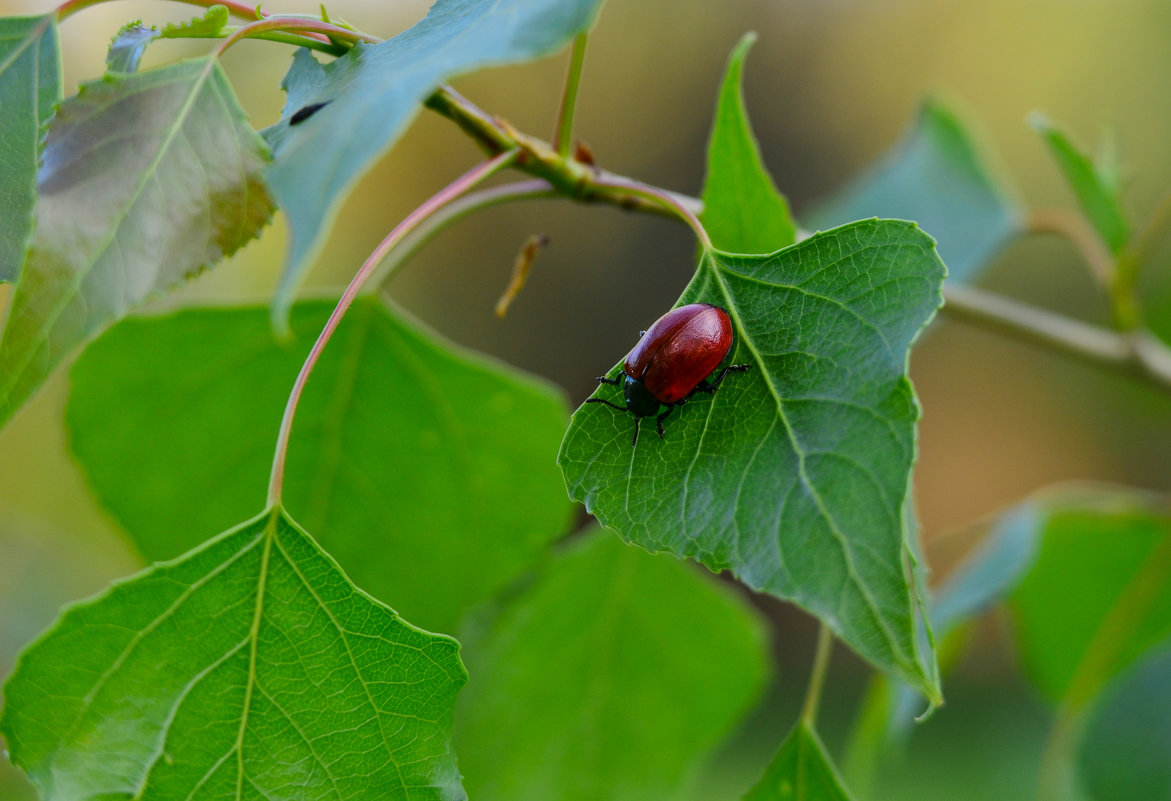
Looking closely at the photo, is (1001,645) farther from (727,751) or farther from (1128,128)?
(1128,128)

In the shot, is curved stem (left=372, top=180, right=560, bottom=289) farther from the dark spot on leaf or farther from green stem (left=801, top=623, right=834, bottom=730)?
green stem (left=801, top=623, right=834, bottom=730)

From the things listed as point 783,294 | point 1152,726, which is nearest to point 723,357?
point 783,294

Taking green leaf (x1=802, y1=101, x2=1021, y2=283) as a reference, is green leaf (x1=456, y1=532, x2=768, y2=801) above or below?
below

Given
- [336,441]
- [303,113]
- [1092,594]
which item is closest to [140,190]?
[303,113]

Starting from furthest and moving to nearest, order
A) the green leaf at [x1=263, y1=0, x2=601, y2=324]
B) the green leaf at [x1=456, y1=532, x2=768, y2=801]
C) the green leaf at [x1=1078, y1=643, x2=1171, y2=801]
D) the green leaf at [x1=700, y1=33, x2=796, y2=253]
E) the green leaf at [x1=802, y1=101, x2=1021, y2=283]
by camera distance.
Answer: the green leaf at [x1=802, y1=101, x2=1021, y2=283], the green leaf at [x1=456, y1=532, x2=768, y2=801], the green leaf at [x1=1078, y1=643, x2=1171, y2=801], the green leaf at [x1=700, y1=33, x2=796, y2=253], the green leaf at [x1=263, y1=0, x2=601, y2=324]

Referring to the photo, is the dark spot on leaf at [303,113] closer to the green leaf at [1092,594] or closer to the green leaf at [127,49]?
the green leaf at [127,49]

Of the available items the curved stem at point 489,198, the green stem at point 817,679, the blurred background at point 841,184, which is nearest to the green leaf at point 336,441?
the curved stem at point 489,198

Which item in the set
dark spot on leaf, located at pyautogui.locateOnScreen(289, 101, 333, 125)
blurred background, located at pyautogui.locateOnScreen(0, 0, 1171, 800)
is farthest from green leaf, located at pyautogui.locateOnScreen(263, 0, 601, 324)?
blurred background, located at pyautogui.locateOnScreen(0, 0, 1171, 800)
